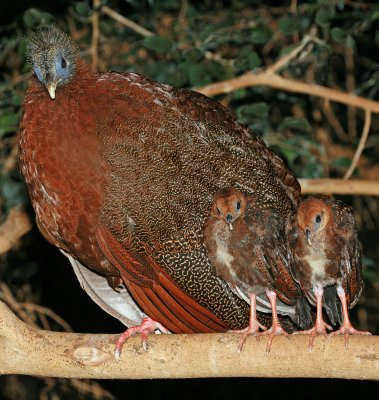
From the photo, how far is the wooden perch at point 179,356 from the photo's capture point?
3.13 meters

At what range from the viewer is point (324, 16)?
462 centimetres

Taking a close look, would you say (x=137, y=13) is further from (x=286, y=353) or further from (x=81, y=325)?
(x=286, y=353)

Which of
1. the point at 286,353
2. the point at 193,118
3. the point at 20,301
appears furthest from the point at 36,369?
the point at 20,301

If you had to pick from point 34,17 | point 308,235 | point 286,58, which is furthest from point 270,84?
point 308,235

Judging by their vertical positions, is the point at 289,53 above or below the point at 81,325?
above

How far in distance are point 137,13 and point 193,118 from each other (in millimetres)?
1911

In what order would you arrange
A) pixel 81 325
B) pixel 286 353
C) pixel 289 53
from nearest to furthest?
1. pixel 286 353
2. pixel 289 53
3. pixel 81 325

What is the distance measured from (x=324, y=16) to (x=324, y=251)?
5.24ft

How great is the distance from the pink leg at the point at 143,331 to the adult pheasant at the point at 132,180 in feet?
0.18

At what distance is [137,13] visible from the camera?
5594 millimetres

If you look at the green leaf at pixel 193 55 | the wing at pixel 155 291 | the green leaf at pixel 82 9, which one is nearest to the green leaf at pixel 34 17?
the green leaf at pixel 82 9

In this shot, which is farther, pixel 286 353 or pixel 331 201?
pixel 331 201

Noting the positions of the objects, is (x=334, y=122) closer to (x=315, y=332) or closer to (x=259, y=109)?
(x=259, y=109)

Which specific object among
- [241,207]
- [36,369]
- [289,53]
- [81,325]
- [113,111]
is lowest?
[81,325]
